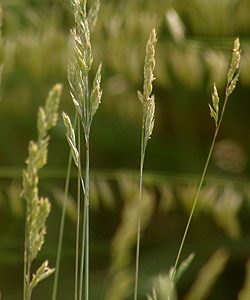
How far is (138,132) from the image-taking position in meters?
1.81

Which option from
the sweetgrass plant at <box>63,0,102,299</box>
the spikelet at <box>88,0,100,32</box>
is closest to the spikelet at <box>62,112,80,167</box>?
the sweetgrass plant at <box>63,0,102,299</box>

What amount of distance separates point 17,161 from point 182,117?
403mm

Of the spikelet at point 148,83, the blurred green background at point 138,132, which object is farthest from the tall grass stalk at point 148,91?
the blurred green background at point 138,132

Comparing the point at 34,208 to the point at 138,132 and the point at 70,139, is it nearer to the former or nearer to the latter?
the point at 70,139

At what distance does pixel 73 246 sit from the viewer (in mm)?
1717

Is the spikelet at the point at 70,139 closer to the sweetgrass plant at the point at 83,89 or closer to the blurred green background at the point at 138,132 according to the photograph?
Result: the sweetgrass plant at the point at 83,89

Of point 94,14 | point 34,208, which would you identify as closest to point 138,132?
point 94,14

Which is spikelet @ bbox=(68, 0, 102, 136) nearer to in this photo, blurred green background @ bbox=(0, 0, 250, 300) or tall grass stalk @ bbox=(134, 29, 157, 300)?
tall grass stalk @ bbox=(134, 29, 157, 300)

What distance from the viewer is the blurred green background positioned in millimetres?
1469

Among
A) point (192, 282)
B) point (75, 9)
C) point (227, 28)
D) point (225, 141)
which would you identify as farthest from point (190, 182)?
point (75, 9)

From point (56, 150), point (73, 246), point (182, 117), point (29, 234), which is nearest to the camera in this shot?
point (29, 234)

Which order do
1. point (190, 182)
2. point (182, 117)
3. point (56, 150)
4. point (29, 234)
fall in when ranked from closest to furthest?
point (29, 234) → point (190, 182) → point (56, 150) → point (182, 117)

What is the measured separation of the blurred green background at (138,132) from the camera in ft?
4.82

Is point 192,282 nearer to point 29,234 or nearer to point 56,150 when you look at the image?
point 56,150
